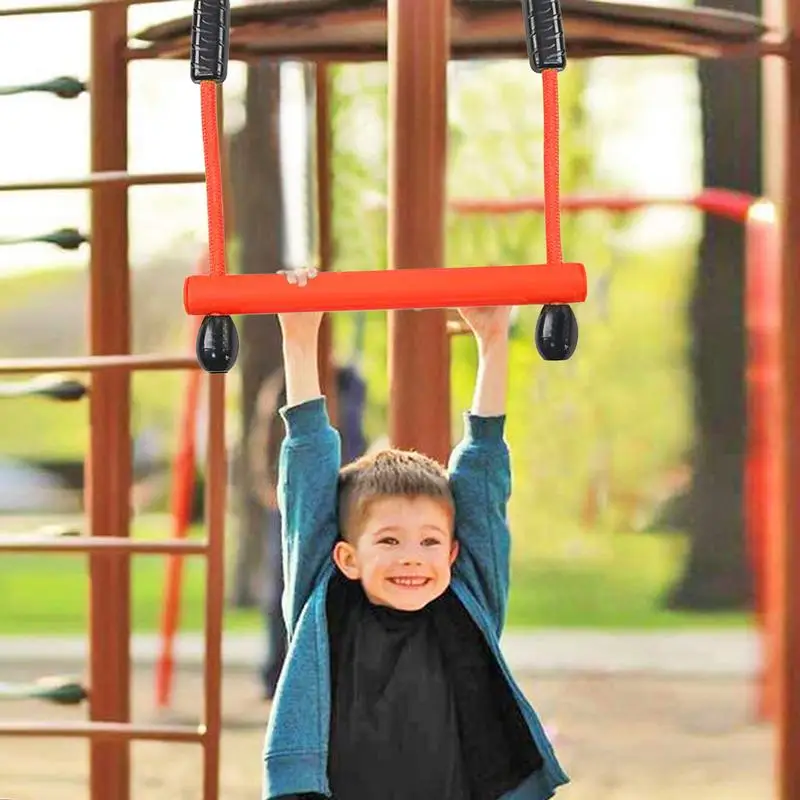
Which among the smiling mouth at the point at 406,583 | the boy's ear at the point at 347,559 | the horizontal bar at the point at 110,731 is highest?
the boy's ear at the point at 347,559

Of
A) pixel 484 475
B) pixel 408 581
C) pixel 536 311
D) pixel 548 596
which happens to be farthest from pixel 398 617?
pixel 548 596

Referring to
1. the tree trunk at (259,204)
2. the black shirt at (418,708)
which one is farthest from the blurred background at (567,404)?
the black shirt at (418,708)

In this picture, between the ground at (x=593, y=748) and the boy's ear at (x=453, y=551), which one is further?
the ground at (x=593, y=748)

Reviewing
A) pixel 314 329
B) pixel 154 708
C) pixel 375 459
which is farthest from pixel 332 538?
pixel 154 708

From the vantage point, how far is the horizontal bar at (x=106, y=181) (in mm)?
Answer: 2525

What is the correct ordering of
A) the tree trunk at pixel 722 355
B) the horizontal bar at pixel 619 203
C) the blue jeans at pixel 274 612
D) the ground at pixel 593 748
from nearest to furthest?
the ground at pixel 593 748, the horizontal bar at pixel 619 203, the blue jeans at pixel 274 612, the tree trunk at pixel 722 355

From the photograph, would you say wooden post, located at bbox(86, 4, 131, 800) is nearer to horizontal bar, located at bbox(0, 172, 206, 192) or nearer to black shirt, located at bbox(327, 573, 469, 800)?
horizontal bar, located at bbox(0, 172, 206, 192)

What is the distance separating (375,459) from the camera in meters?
1.93

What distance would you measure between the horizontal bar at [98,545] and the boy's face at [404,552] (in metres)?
0.75

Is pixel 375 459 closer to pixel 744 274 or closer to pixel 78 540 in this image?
pixel 78 540

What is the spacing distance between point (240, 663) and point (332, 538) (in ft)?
15.6

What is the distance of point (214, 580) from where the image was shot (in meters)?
2.59

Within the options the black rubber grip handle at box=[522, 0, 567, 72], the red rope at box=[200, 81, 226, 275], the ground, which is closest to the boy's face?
the red rope at box=[200, 81, 226, 275]

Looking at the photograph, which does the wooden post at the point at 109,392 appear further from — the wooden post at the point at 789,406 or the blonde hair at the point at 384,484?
the wooden post at the point at 789,406
